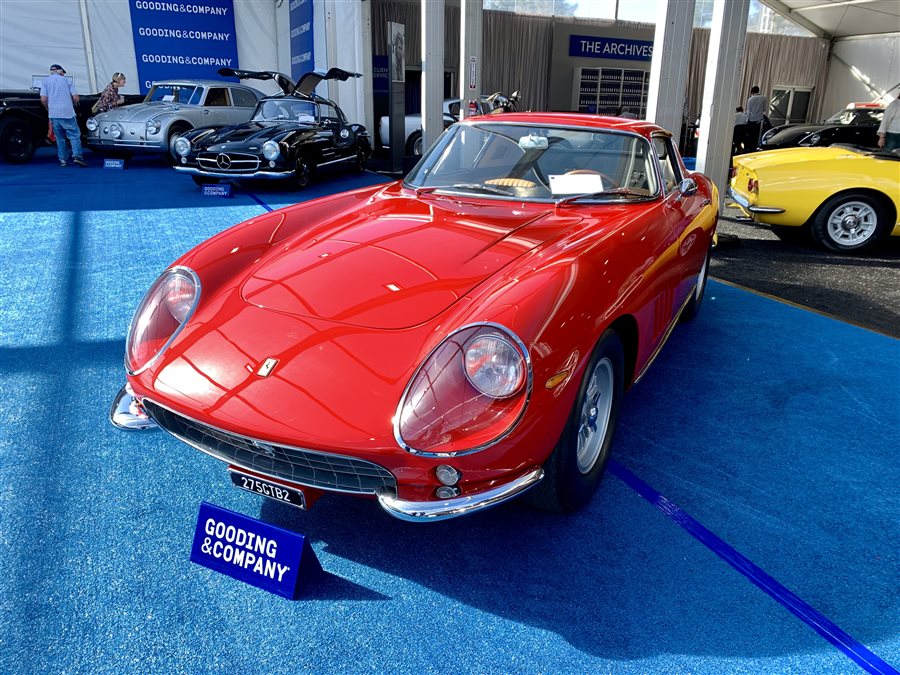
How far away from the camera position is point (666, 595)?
6.16 ft

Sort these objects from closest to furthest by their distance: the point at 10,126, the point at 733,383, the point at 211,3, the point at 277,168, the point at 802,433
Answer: the point at 802,433
the point at 733,383
the point at 277,168
the point at 10,126
the point at 211,3

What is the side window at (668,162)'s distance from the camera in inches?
131

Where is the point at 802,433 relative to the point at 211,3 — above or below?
below

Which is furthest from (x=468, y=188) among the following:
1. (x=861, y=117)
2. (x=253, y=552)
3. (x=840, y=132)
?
(x=861, y=117)

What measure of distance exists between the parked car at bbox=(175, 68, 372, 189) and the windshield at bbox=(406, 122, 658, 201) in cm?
578

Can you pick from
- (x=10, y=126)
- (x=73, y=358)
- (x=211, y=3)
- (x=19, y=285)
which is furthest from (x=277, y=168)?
(x=211, y=3)

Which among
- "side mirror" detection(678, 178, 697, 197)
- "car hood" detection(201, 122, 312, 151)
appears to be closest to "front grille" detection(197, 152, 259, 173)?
"car hood" detection(201, 122, 312, 151)

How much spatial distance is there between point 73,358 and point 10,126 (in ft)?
34.6

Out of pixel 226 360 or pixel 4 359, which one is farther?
pixel 4 359

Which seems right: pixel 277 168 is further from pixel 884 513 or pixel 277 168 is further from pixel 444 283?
pixel 884 513

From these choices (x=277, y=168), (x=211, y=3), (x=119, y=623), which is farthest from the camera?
(x=211, y=3)

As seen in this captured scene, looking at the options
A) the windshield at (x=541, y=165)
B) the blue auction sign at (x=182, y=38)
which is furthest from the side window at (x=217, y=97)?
the windshield at (x=541, y=165)

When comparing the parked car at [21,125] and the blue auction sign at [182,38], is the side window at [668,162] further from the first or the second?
the blue auction sign at [182,38]

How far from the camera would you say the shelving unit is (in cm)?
1912
